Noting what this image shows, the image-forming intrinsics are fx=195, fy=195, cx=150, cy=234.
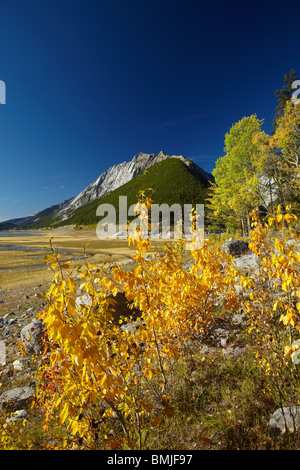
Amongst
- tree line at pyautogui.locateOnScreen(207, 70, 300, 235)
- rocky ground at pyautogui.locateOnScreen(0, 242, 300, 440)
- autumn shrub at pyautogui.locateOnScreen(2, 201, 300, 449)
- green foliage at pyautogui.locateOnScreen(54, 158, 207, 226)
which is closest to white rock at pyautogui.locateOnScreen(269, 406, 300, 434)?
rocky ground at pyautogui.locateOnScreen(0, 242, 300, 440)

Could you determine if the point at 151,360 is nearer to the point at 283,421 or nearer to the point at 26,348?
the point at 283,421

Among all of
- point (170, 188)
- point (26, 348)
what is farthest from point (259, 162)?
point (170, 188)

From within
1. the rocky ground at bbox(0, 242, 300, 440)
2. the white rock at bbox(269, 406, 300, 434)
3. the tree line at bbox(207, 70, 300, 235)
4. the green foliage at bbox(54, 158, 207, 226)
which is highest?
the green foliage at bbox(54, 158, 207, 226)

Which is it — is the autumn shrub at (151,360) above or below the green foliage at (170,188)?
below

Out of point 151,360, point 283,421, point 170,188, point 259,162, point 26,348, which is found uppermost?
point 170,188

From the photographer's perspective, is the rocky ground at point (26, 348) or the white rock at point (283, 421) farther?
the rocky ground at point (26, 348)

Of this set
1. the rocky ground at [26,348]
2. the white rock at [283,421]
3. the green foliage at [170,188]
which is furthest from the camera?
the green foliage at [170,188]

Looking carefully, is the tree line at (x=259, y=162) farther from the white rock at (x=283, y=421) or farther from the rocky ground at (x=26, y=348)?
the white rock at (x=283, y=421)

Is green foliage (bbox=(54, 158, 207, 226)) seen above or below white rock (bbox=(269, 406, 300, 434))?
above

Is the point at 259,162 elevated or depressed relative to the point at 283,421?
elevated

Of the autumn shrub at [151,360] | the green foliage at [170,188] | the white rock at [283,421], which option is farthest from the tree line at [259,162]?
the green foliage at [170,188]

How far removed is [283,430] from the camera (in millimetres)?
2303

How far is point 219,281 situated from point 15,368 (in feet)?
23.6

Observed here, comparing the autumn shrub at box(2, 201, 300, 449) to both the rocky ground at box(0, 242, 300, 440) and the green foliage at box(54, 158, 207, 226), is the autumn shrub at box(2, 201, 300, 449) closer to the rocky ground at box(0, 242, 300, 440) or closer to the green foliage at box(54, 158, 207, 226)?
the rocky ground at box(0, 242, 300, 440)
